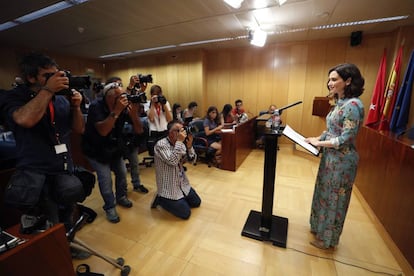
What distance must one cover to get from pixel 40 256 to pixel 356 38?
562 cm

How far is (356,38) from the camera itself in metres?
3.85

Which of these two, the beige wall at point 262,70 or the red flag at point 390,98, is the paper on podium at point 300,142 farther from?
the beige wall at point 262,70

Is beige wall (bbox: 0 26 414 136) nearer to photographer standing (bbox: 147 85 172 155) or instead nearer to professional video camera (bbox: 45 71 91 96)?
photographer standing (bbox: 147 85 172 155)

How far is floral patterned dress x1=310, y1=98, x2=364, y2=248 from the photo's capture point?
1359mm

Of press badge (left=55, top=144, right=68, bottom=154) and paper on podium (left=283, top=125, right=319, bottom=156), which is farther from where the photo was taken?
paper on podium (left=283, top=125, right=319, bottom=156)

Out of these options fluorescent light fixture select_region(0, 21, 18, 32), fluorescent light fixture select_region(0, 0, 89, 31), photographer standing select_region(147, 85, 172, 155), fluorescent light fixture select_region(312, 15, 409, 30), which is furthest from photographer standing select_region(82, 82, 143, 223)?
fluorescent light fixture select_region(312, 15, 409, 30)

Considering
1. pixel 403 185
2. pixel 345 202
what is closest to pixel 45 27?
pixel 345 202

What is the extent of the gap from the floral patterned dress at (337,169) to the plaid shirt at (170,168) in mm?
1352

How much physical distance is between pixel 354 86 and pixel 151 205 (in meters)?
2.37

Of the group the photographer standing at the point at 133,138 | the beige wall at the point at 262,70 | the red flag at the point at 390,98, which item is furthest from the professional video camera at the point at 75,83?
the beige wall at the point at 262,70

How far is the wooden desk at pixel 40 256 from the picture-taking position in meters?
0.79

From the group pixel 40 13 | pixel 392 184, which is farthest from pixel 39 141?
pixel 40 13

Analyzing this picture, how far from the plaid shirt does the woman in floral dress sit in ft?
4.15

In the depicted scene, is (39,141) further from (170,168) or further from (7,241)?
(170,168)
